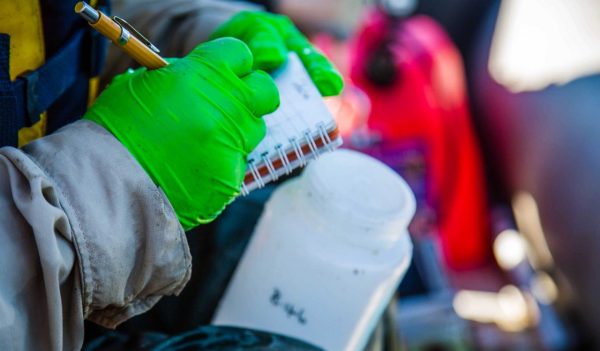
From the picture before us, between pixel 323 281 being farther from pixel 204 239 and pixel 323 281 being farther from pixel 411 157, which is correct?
pixel 411 157

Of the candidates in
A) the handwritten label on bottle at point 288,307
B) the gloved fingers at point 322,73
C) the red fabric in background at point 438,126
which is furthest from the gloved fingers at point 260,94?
the red fabric in background at point 438,126

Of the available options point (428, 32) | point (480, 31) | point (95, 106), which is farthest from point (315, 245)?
point (480, 31)

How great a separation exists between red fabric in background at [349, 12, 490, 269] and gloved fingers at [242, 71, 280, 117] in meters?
1.03

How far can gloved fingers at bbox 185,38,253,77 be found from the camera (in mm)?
563

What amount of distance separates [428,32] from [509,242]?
63 centimetres

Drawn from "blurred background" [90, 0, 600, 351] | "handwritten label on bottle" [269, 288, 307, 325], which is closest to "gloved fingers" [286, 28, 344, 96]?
"handwritten label on bottle" [269, 288, 307, 325]

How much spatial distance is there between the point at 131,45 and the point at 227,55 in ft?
0.28

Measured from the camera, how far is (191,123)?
528 millimetres

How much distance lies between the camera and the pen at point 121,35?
1.62 ft

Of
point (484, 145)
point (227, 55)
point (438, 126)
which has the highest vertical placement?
point (227, 55)


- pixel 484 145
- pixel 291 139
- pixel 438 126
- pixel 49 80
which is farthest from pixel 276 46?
pixel 484 145

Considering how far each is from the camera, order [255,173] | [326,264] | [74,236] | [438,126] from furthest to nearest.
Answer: [438,126], [326,264], [255,173], [74,236]

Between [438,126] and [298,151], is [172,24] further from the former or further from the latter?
[438,126]

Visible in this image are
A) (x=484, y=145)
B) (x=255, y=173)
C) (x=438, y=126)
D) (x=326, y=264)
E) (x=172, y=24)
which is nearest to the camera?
(x=255, y=173)
